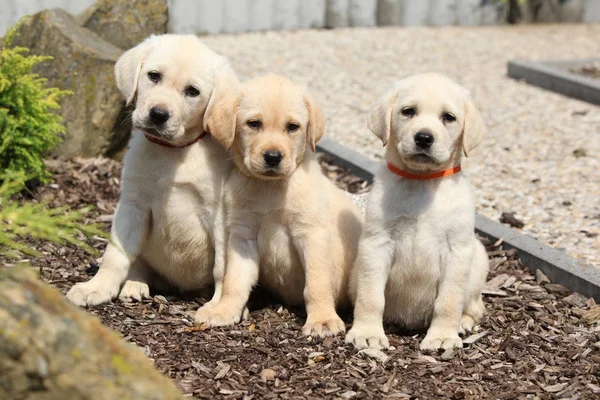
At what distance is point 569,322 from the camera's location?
535 cm

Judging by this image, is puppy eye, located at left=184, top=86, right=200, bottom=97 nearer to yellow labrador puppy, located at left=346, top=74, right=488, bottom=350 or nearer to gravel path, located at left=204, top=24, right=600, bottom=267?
yellow labrador puppy, located at left=346, top=74, right=488, bottom=350

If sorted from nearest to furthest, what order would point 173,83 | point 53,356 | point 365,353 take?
point 53,356 < point 365,353 < point 173,83

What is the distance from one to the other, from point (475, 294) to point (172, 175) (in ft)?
6.34

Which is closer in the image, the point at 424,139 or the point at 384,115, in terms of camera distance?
the point at 424,139

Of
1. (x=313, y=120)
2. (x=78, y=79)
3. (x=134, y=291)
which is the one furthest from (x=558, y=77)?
(x=134, y=291)

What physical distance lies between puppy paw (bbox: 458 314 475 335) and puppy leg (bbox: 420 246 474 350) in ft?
0.81

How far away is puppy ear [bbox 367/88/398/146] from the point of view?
4.88 m

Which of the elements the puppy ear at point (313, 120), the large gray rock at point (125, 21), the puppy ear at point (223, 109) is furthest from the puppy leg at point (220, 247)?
the large gray rock at point (125, 21)

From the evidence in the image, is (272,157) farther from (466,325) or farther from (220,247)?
(466,325)

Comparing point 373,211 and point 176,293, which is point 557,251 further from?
point 176,293

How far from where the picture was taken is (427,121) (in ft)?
15.4

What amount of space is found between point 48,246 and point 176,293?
3.25 ft

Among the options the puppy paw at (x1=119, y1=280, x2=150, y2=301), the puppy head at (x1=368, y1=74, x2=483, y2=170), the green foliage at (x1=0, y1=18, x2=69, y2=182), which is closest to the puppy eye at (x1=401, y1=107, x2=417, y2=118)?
the puppy head at (x1=368, y1=74, x2=483, y2=170)

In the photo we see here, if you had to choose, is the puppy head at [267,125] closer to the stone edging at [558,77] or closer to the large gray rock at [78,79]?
the large gray rock at [78,79]
